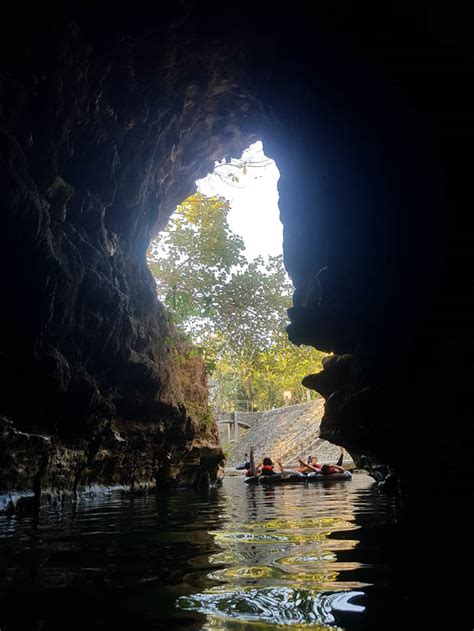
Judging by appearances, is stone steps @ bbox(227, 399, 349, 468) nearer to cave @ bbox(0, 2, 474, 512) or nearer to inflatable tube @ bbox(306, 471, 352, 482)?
inflatable tube @ bbox(306, 471, 352, 482)

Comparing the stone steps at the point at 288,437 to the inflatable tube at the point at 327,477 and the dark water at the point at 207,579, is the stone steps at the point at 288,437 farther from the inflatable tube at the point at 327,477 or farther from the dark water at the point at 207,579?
the dark water at the point at 207,579

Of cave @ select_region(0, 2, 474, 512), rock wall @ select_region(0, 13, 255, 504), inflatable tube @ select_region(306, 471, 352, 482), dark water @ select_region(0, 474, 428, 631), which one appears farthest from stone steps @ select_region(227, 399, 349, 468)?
dark water @ select_region(0, 474, 428, 631)

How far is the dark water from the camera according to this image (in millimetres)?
1887

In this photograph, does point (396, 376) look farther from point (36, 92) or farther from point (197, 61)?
point (197, 61)

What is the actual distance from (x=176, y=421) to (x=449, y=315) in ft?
28.6

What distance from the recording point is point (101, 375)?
31.4ft

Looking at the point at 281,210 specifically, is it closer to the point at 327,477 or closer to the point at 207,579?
the point at 207,579

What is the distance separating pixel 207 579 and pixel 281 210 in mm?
7860

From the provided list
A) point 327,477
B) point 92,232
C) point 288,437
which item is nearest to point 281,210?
point 92,232

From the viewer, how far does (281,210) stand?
9305 millimetres

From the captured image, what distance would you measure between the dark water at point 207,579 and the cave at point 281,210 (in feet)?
9.47

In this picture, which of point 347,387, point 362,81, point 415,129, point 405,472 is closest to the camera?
point 415,129

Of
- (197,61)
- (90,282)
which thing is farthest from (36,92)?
(197,61)

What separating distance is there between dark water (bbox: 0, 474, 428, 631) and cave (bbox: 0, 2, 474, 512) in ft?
9.47
